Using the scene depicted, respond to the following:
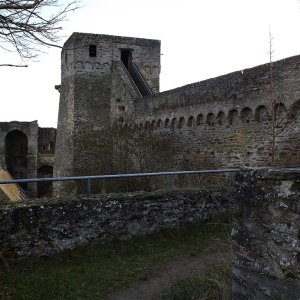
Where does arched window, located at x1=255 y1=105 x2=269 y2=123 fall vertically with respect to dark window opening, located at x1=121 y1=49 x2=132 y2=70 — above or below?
below

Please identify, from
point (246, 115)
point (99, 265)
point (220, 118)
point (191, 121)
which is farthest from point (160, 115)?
point (99, 265)

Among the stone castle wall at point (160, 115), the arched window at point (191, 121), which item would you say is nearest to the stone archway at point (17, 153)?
the stone castle wall at point (160, 115)

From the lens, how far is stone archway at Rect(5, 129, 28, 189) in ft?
112

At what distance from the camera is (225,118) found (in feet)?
41.3

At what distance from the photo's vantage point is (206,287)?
4898 mm

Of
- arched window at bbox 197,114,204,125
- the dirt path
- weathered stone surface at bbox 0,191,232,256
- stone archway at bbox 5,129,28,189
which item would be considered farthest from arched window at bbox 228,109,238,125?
stone archway at bbox 5,129,28,189

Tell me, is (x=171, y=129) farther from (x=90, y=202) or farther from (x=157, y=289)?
(x=157, y=289)

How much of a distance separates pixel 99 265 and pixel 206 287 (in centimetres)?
177

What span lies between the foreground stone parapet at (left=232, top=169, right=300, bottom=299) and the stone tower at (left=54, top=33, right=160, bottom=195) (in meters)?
16.2

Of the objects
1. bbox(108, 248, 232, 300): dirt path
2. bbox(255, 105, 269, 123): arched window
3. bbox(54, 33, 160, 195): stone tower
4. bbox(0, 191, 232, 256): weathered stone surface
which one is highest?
bbox(54, 33, 160, 195): stone tower

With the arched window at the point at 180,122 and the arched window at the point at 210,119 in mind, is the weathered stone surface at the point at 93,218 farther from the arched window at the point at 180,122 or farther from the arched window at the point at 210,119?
the arched window at the point at 180,122

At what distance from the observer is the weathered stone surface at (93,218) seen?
5.87m

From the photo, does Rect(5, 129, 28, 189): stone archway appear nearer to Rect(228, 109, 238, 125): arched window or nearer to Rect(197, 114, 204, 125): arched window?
Rect(197, 114, 204, 125): arched window

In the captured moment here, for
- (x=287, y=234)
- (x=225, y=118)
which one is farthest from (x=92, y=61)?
(x=287, y=234)
